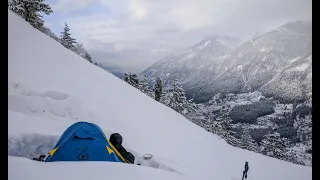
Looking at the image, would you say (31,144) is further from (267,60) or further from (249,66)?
(267,60)

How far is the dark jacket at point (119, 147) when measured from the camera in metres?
3.35

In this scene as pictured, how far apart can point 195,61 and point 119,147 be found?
1568mm

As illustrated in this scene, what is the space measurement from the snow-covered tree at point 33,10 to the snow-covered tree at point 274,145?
291cm

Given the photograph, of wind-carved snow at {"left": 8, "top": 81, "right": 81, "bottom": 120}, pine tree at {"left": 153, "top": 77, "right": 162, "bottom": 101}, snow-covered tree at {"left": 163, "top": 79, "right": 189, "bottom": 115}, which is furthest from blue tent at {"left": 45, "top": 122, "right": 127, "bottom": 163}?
snow-covered tree at {"left": 163, "top": 79, "right": 189, "bottom": 115}

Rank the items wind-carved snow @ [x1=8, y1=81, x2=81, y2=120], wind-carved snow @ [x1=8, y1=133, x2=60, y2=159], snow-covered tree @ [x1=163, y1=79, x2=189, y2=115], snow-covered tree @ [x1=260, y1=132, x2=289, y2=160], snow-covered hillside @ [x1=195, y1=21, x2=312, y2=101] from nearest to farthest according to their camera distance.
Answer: snow-covered hillside @ [x1=195, y1=21, x2=312, y2=101]
snow-covered tree @ [x1=260, y1=132, x2=289, y2=160]
wind-carved snow @ [x1=8, y1=133, x2=60, y2=159]
wind-carved snow @ [x1=8, y1=81, x2=81, y2=120]
snow-covered tree @ [x1=163, y1=79, x2=189, y2=115]

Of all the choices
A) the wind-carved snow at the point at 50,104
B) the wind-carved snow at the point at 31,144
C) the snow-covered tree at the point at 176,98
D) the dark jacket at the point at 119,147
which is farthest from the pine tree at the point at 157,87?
the wind-carved snow at the point at 31,144

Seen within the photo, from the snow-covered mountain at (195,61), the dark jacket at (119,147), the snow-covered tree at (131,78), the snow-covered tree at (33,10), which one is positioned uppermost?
the snow-covered tree at (33,10)

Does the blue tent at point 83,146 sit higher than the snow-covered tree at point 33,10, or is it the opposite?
the snow-covered tree at point 33,10

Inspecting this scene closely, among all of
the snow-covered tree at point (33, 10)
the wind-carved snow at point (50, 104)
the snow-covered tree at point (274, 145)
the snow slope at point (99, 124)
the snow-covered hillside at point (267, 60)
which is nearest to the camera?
the snow slope at point (99, 124)

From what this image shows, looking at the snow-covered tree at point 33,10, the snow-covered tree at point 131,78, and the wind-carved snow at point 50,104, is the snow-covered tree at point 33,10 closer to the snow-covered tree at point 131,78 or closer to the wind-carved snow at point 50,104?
the wind-carved snow at point 50,104

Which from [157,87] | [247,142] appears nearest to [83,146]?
[157,87]

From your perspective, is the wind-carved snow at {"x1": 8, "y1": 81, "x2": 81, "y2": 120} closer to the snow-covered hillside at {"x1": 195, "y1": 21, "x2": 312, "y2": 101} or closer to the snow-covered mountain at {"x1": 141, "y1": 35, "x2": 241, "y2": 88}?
the snow-covered mountain at {"x1": 141, "y1": 35, "x2": 241, "y2": 88}

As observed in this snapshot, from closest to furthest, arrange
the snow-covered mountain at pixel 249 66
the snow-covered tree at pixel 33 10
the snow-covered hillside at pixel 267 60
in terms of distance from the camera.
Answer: the snow-covered hillside at pixel 267 60
the snow-covered mountain at pixel 249 66
the snow-covered tree at pixel 33 10

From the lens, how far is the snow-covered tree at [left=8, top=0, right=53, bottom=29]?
126 inches
